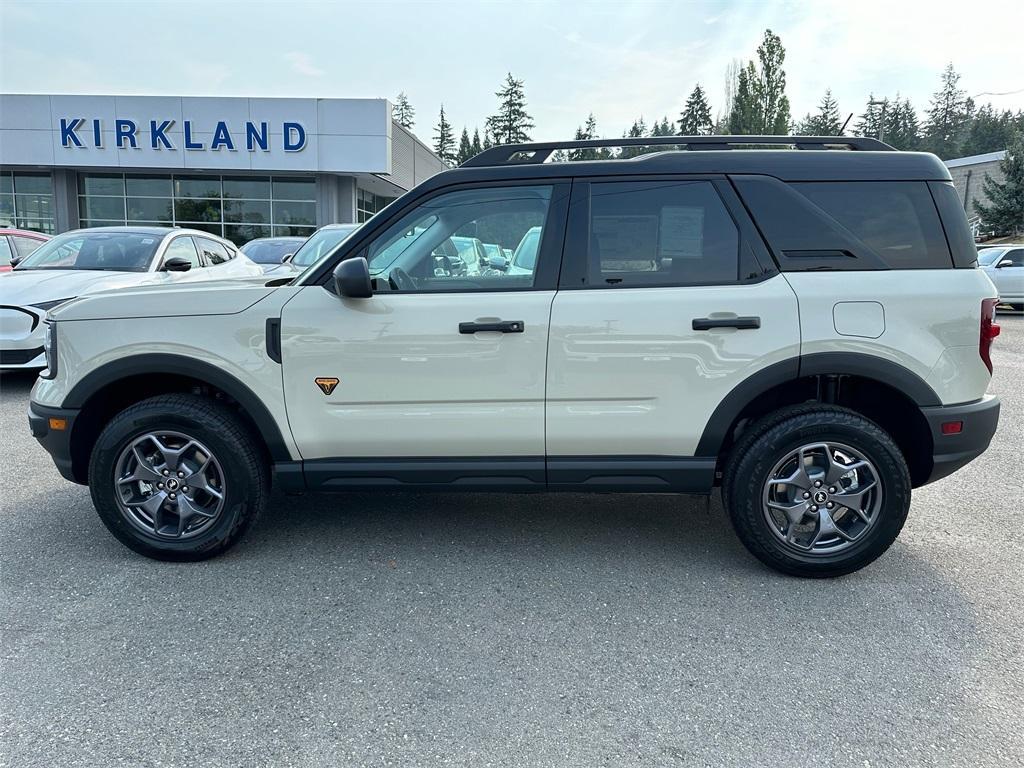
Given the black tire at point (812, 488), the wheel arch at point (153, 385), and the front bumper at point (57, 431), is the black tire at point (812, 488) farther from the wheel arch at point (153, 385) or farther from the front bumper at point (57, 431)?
the front bumper at point (57, 431)

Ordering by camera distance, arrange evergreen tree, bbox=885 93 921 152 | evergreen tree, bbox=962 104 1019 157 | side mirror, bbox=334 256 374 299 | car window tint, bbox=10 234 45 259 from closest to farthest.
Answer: side mirror, bbox=334 256 374 299 < car window tint, bbox=10 234 45 259 < evergreen tree, bbox=962 104 1019 157 < evergreen tree, bbox=885 93 921 152

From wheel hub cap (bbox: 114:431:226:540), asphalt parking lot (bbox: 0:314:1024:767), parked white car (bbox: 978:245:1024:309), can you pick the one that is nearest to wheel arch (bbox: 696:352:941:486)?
asphalt parking lot (bbox: 0:314:1024:767)

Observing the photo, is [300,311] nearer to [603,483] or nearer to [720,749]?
[603,483]

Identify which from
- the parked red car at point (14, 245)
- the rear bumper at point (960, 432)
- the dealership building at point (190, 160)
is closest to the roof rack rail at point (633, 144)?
the rear bumper at point (960, 432)

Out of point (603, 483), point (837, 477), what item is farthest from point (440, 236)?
point (837, 477)

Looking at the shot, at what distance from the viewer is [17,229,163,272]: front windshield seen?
8.31 m

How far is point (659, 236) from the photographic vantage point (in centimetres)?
349

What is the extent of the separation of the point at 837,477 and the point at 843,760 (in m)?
1.49

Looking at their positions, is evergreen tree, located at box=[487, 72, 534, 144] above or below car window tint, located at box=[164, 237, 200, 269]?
above

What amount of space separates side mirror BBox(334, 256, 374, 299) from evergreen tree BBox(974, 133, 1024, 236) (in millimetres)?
38874

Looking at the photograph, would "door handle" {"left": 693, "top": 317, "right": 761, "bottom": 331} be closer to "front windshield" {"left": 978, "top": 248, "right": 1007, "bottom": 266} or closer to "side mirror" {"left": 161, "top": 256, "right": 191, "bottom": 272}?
"side mirror" {"left": 161, "top": 256, "right": 191, "bottom": 272}

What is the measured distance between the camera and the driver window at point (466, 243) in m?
3.52

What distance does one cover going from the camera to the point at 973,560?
372 cm

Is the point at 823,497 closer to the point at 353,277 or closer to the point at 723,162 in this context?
the point at 723,162
